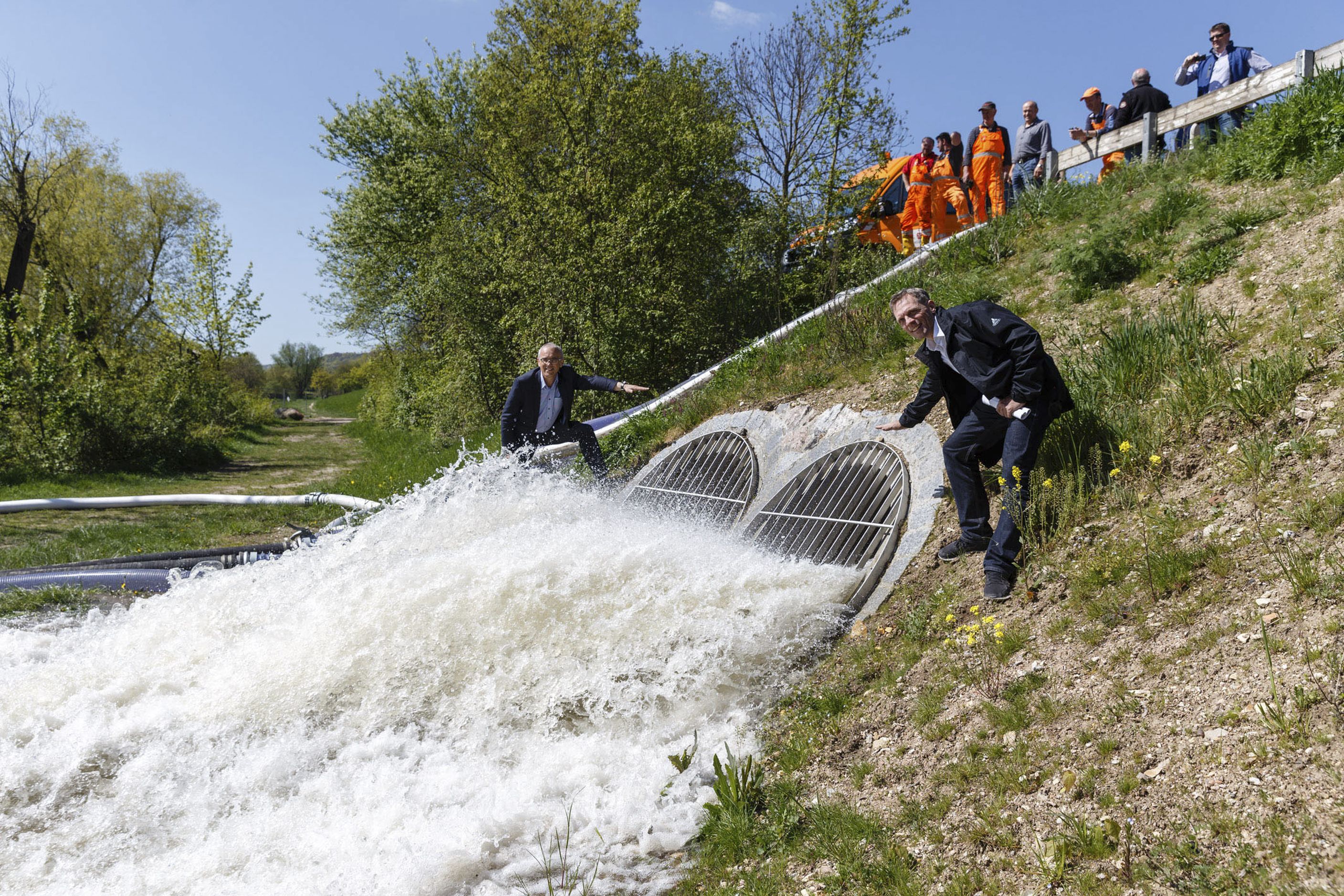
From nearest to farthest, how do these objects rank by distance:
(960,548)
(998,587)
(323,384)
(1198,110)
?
(998,587), (960,548), (1198,110), (323,384)

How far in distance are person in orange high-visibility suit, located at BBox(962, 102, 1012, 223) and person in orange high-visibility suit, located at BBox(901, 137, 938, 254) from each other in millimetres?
645

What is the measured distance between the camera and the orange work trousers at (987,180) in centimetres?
1240

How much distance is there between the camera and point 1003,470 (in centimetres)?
527

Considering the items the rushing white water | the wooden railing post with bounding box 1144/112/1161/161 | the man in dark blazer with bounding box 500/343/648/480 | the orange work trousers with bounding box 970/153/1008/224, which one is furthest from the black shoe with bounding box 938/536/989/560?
the orange work trousers with bounding box 970/153/1008/224

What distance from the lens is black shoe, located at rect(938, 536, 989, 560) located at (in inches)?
225

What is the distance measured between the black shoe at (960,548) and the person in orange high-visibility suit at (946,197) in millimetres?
8151

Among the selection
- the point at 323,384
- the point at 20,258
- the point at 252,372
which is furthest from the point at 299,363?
the point at 20,258

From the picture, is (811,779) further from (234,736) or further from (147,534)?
(147,534)

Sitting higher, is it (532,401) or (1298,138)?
(1298,138)

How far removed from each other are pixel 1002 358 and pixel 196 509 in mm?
12645

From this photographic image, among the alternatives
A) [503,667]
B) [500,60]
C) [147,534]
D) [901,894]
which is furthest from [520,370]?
[901,894]

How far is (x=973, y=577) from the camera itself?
18.0 ft

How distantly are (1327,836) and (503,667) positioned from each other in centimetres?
434

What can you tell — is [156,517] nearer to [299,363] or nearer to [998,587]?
[998,587]
